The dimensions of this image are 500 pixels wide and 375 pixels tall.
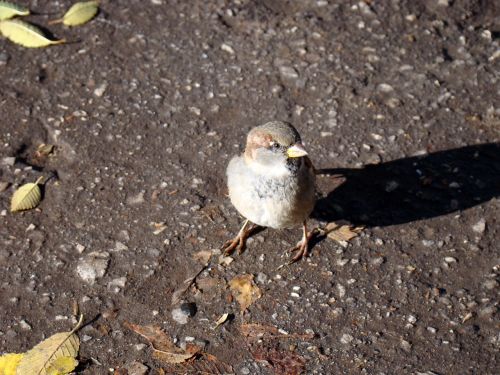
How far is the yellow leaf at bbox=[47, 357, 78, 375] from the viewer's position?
4590 mm

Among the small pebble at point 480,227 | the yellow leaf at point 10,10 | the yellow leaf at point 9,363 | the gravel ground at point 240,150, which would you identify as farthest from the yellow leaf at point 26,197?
the small pebble at point 480,227

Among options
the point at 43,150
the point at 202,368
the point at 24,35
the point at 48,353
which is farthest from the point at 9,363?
the point at 24,35

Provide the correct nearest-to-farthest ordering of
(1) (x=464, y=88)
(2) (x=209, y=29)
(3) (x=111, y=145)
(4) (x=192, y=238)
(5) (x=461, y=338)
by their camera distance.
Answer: (5) (x=461, y=338) < (4) (x=192, y=238) < (3) (x=111, y=145) < (1) (x=464, y=88) < (2) (x=209, y=29)

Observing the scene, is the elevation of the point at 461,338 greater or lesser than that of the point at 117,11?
lesser

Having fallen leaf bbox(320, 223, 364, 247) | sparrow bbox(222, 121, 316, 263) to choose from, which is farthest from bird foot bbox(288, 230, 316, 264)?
sparrow bbox(222, 121, 316, 263)

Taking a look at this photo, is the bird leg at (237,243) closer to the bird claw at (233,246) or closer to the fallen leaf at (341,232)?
the bird claw at (233,246)

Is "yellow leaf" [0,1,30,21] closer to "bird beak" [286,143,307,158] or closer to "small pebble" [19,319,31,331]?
"small pebble" [19,319,31,331]

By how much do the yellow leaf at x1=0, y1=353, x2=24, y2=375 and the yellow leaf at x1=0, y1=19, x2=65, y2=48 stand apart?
3.02 meters

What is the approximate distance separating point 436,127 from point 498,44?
3.74ft

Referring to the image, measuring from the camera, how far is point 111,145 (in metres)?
6.02

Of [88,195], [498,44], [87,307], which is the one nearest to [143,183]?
[88,195]

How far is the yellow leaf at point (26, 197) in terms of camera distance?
18.2 feet

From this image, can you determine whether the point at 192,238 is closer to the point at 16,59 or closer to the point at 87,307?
the point at 87,307

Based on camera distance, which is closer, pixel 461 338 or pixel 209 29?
pixel 461 338
